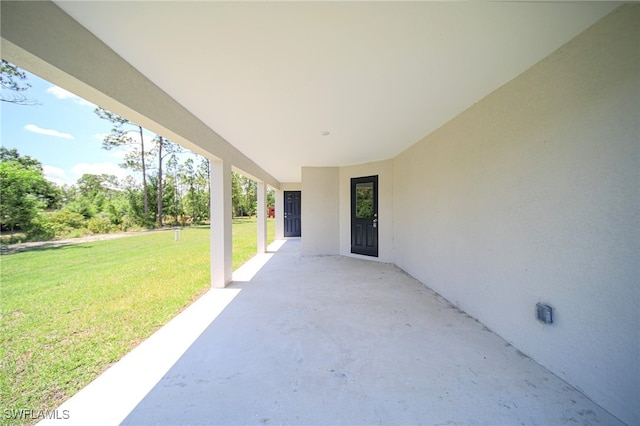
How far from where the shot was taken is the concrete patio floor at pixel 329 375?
1.47 meters

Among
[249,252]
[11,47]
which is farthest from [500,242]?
[249,252]

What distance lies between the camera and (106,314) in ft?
9.70

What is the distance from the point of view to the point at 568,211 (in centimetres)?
171

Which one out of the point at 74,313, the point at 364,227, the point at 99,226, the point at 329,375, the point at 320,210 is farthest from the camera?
the point at 99,226

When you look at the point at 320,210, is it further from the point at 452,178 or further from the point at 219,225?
the point at 452,178

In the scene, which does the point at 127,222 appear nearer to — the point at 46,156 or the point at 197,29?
the point at 46,156

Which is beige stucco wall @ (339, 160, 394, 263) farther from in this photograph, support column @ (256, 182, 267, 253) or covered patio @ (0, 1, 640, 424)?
support column @ (256, 182, 267, 253)

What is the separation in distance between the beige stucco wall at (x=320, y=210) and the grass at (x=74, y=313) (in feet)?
6.53

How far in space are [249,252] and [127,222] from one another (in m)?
12.0

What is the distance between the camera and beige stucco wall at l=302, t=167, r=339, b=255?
21.4 feet

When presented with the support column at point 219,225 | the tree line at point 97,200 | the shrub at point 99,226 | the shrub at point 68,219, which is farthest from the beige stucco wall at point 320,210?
the shrub at point 99,226

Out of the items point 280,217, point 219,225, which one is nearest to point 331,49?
point 219,225

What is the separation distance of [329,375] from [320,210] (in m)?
4.93

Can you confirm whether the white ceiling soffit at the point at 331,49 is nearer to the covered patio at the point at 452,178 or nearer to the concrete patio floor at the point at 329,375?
the covered patio at the point at 452,178
